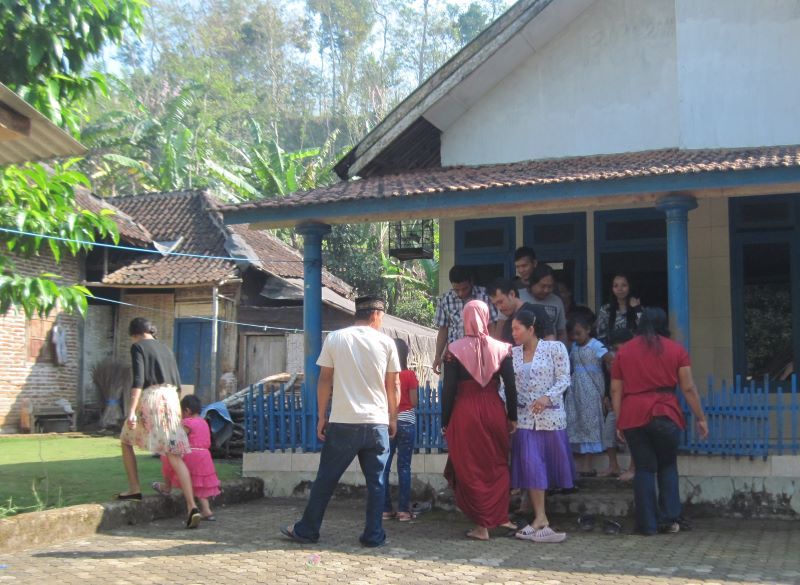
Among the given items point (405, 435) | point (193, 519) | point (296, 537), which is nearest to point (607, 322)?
point (405, 435)

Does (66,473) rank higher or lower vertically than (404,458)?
lower

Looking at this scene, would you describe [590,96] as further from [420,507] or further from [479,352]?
[420,507]

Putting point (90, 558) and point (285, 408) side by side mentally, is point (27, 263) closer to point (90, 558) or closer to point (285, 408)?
point (285, 408)

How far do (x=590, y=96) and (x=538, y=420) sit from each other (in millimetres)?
4922

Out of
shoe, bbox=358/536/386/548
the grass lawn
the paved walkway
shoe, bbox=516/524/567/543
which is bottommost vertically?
the paved walkway

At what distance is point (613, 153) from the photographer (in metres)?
10.4

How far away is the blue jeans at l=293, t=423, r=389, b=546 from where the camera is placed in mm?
6469

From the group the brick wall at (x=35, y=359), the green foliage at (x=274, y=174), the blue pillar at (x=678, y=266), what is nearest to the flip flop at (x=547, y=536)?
the blue pillar at (x=678, y=266)

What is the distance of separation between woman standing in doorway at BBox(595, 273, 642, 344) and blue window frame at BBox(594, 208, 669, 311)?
43.7 inches

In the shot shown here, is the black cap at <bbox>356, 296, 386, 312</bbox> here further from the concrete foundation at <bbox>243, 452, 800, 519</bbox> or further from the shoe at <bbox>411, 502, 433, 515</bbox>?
the concrete foundation at <bbox>243, 452, 800, 519</bbox>

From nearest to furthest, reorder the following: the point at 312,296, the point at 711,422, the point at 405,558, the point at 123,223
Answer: the point at 405,558, the point at 711,422, the point at 312,296, the point at 123,223

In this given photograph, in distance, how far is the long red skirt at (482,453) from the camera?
6832mm

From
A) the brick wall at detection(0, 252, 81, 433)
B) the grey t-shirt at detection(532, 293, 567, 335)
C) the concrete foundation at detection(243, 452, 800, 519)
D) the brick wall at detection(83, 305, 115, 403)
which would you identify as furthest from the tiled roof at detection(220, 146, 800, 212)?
the brick wall at detection(83, 305, 115, 403)

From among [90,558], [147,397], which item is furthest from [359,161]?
[90,558]
